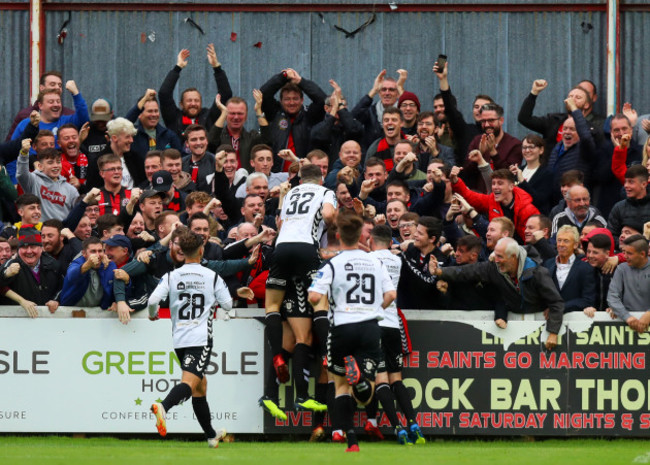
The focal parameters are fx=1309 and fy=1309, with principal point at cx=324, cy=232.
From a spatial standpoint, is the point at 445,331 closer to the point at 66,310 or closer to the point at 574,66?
the point at 66,310

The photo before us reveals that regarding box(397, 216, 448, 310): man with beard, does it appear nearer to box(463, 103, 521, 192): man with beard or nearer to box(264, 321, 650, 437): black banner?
box(264, 321, 650, 437): black banner

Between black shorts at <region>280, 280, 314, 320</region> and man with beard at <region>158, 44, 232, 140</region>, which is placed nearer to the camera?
black shorts at <region>280, 280, 314, 320</region>

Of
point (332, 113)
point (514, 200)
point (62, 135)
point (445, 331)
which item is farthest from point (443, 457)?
point (62, 135)

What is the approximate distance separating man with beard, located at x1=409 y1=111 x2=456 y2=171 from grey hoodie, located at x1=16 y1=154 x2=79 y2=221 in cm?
453

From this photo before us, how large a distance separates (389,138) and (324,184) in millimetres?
1216

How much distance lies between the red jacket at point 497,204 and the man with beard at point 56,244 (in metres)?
4.79

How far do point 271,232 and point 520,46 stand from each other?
7.53m

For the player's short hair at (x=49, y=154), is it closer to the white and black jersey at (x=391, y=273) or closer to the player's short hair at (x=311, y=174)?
the player's short hair at (x=311, y=174)

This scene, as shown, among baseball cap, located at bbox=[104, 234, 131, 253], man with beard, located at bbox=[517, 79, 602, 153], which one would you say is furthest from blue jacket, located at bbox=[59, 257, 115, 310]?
man with beard, located at bbox=[517, 79, 602, 153]

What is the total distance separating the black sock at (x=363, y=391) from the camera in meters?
12.9

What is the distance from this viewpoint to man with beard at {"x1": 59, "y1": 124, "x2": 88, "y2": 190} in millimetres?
17672

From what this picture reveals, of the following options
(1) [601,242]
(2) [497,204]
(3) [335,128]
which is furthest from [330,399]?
(3) [335,128]

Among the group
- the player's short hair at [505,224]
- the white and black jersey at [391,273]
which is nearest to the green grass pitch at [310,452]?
the white and black jersey at [391,273]

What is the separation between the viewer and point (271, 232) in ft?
48.5
